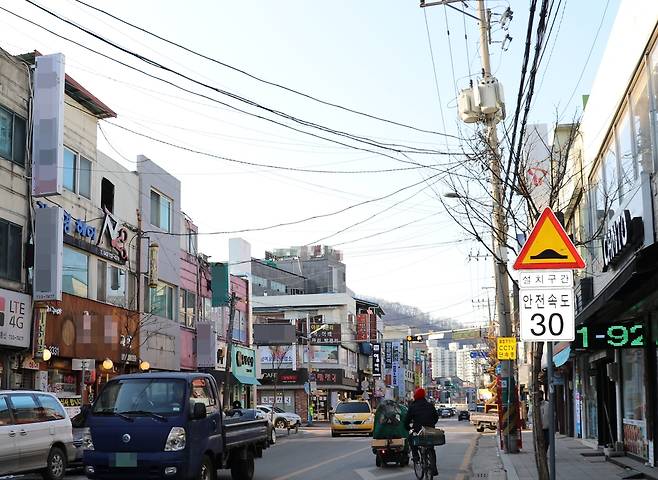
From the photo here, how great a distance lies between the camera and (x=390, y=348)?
10912 centimetres

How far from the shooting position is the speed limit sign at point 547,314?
29.2 feet

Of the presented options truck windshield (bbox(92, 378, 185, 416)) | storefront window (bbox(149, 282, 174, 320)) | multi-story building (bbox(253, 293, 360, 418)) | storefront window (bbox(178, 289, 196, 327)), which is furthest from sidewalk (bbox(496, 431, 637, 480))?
multi-story building (bbox(253, 293, 360, 418))

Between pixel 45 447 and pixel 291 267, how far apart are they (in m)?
81.5

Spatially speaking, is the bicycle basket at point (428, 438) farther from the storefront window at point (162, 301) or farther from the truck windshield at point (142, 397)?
the storefront window at point (162, 301)

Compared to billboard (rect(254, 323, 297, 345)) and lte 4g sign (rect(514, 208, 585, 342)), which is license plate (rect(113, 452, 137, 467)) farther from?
billboard (rect(254, 323, 297, 345))

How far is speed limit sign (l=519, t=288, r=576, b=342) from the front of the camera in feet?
29.2

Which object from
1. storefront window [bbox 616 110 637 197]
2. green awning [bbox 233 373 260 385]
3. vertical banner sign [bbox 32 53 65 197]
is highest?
vertical banner sign [bbox 32 53 65 197]

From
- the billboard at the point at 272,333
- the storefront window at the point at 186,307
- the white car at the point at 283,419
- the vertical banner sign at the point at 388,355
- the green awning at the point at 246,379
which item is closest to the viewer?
the storefront window at the point at 186,307

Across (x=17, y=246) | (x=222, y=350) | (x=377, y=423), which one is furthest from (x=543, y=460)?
(x=222, y=350)

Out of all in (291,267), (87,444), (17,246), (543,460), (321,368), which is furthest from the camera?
(291,267)

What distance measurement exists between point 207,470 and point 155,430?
123 centimetres

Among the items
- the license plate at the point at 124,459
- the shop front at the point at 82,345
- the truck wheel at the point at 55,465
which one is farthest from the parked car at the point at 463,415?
the license plate at the point at 124,459

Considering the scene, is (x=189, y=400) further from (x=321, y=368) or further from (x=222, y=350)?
(x=321, y=368)

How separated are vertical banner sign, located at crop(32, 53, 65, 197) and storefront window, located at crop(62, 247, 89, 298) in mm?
3486
